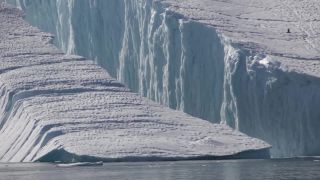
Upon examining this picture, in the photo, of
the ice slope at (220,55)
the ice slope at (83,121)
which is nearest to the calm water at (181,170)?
the ice slope at (83,121)

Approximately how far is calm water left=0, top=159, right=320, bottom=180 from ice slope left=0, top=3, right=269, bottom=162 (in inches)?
22.3

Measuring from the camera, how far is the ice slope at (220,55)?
57.8 m

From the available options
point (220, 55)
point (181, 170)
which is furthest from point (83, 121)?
point (181, 170)

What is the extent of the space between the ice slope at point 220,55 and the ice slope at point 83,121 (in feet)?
4.61

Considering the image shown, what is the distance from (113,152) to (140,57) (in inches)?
440

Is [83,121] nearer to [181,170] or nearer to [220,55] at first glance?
[220,55]

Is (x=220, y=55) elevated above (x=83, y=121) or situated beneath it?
elevated above

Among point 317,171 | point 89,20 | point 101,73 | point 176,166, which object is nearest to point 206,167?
point 176,166

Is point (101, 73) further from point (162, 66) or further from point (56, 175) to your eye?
point (56, 175)

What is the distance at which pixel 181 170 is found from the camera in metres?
52.9

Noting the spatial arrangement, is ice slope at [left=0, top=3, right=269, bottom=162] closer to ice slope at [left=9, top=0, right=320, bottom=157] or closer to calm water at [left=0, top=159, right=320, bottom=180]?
calm water at [left=0, top=159, right=320, bottom=180]

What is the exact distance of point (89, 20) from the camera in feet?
226

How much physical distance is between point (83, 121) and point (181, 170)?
6534 mm

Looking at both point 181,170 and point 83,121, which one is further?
point 83,121
